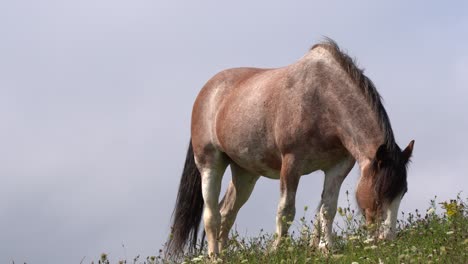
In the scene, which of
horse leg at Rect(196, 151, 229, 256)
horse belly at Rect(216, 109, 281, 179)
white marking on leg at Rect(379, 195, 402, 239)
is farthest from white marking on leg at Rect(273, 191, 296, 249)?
horse leg at Rect(196, 151, 229, 256)

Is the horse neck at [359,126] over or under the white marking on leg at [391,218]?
over

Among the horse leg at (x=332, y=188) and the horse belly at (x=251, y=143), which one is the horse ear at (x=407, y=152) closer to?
the horse leg at (x=332, y=188)

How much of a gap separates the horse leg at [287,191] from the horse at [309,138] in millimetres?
12

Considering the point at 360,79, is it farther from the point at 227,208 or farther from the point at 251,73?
the point at 227,208

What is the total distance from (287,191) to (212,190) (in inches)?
73.3

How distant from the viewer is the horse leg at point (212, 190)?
11.6 metres

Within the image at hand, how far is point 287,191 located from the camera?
9.98 metres

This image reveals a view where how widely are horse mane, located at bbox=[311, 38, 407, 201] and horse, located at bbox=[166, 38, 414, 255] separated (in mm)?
11

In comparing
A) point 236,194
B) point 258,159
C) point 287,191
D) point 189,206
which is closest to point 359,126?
point 287,191

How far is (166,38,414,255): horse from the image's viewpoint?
943 centimetres

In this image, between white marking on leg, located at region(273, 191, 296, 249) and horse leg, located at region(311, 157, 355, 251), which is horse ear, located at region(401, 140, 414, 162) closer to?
horse leg, located at region(311, 157, 355, 251)

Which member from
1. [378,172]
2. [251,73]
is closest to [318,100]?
[378,172]

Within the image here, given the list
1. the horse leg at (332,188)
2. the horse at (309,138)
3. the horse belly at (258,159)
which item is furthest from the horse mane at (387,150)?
the horse belly at (258,159)

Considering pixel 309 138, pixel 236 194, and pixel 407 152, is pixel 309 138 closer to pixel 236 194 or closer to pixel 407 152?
pixel 407 152
